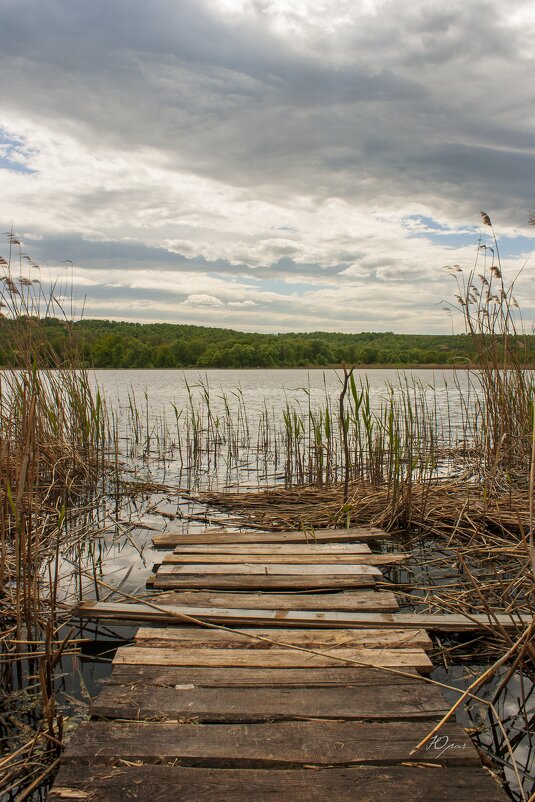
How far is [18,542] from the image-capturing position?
107 inches

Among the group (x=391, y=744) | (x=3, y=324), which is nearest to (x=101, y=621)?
(x=391, y=744)

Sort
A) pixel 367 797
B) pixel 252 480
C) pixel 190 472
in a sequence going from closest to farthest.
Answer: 1. pixel 367 797
2. pixel 252 480
3. pixel 190 472

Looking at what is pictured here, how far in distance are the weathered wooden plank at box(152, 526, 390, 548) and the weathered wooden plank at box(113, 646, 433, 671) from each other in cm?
180

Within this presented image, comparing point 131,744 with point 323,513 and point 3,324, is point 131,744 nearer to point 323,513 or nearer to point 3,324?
point 323,513

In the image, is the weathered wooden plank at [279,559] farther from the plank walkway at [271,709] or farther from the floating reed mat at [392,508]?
the floating reed mat at [392,508]

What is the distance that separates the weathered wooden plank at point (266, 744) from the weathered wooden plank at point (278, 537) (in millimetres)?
2364

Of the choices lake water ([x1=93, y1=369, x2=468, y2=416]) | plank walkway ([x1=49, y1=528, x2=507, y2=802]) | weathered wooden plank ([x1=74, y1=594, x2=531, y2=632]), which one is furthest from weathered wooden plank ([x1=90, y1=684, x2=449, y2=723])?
lake water ([x1=93, y1=369, x2=468, y2=416])

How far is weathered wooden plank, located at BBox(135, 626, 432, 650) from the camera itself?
8.51ft

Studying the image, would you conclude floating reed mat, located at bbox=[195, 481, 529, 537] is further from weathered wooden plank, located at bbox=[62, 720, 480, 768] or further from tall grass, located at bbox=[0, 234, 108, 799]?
weathered wooden plank, located at bbox=[62, 720, 480, 768]

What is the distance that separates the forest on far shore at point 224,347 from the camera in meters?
6.95

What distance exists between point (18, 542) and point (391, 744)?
1871mm

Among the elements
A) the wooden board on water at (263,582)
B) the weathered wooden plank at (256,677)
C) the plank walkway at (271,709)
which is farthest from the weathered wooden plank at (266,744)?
the wooden board on water at (263,582)

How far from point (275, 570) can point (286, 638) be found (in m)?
0.91

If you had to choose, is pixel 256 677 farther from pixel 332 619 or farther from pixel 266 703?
pixel 332 619
